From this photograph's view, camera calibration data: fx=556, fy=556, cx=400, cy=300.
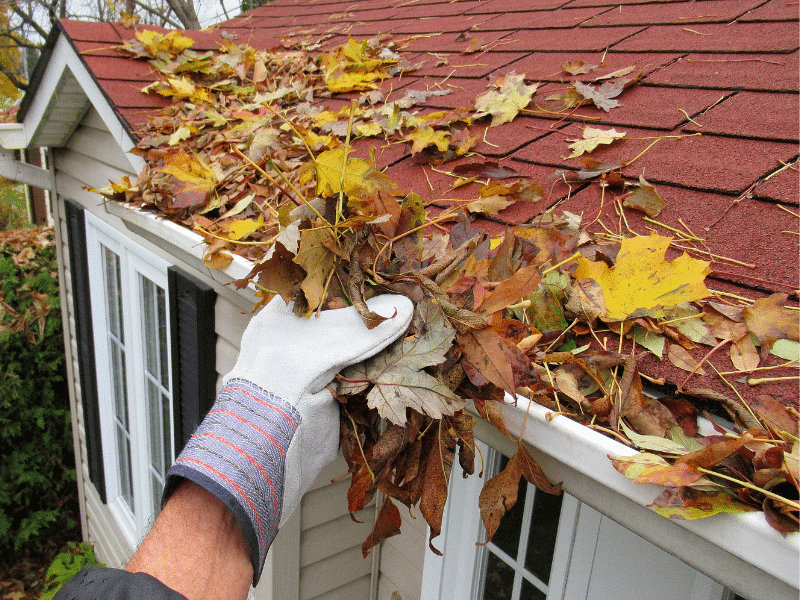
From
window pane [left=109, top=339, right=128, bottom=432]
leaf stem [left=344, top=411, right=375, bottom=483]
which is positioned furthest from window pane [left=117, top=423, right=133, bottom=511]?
leaf stem [left=344, top=411, right=375, bottom=483]

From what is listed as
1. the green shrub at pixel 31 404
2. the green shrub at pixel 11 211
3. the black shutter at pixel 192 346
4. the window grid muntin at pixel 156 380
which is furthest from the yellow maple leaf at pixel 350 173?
the green shrub at pixel 11 211

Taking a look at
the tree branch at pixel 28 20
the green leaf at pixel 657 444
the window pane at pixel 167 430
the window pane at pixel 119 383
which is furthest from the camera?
the tree branch at pixel 28 20

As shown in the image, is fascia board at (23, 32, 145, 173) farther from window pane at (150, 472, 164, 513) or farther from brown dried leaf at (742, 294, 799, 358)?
brown dried leaf at (742, 294, 799, 358)

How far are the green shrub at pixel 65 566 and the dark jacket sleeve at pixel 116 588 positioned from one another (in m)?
4.39

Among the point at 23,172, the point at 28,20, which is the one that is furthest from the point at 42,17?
the point at 23,172

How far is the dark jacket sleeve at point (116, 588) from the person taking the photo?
0.83 m

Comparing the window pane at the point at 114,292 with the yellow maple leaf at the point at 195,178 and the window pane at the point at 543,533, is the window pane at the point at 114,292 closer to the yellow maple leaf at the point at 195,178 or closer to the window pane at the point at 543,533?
the yellow maple leaf at the point at 195,178

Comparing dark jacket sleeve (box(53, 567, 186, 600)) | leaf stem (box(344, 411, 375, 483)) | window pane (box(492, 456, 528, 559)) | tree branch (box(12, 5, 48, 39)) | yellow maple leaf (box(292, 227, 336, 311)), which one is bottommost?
window pane (box(492, 456, 528, 559))

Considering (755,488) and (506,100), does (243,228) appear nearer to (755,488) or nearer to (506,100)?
(506,100)

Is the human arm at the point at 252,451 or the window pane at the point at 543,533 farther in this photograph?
the window pane at the point at 543,533

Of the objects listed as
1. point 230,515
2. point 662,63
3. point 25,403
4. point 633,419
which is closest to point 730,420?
point 633,419

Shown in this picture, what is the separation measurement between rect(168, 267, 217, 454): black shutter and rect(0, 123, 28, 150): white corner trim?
96.8 inches

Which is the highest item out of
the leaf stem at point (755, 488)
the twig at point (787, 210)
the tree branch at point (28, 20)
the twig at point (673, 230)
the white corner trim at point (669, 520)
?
the tree branch at point (28, 20)

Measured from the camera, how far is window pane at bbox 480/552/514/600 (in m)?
1.93
